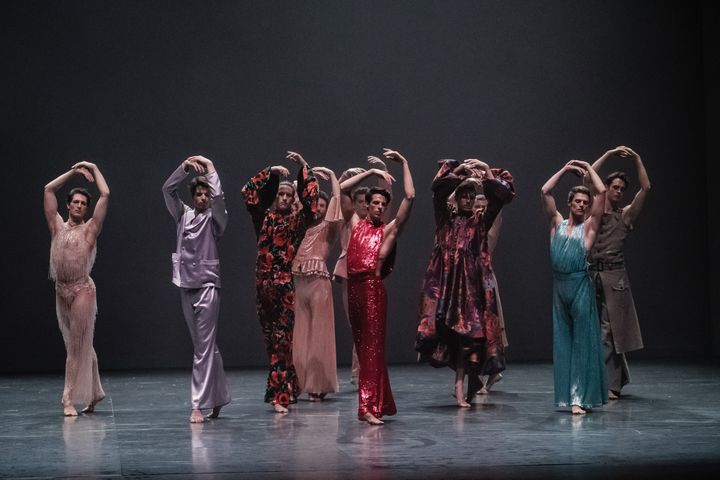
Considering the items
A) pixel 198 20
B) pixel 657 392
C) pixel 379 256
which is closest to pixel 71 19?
pixel 198 20

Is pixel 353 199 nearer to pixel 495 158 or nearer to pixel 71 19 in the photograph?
pixel 495 158

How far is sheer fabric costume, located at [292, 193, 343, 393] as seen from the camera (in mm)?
7203

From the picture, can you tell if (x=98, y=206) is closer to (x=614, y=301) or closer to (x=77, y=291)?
(x=77, y=291)

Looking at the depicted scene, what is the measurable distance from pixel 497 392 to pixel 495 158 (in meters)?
2.85

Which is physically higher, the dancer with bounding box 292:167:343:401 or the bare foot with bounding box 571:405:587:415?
the dancer with bounding box 292:167:343:401

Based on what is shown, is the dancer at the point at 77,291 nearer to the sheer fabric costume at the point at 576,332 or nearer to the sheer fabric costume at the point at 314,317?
the sheer fabric costume at the point at 314,317

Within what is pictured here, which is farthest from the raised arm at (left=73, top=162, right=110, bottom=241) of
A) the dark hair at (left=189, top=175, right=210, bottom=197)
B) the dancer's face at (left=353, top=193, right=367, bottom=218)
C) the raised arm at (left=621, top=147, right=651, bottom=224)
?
the raised arm at (left=621, top=147, right=651, bottom=224)

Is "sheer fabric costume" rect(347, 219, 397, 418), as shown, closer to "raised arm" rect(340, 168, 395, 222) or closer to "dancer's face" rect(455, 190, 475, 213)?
"raised arm" rect(340, 168, 395, 222)

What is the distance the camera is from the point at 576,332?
635 cm

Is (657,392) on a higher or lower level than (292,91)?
lower

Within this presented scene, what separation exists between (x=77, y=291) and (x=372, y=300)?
187 centimetres

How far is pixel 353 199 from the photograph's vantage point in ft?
25.7

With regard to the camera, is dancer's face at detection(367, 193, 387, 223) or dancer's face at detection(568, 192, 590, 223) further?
dancer's face at detection(568, 192, 590, 223)

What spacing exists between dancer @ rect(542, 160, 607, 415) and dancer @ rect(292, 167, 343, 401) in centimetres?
150
